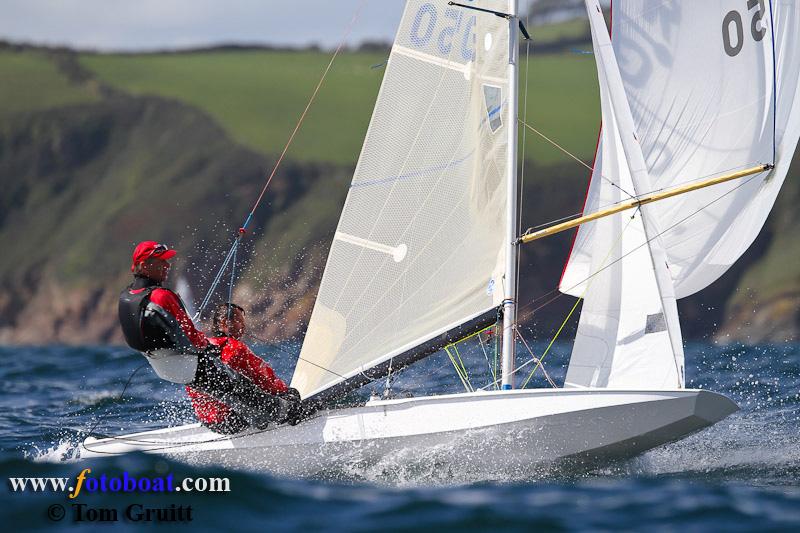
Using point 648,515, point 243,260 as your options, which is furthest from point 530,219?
point 648,515

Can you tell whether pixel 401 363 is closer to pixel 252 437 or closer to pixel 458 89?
pixel 252 437

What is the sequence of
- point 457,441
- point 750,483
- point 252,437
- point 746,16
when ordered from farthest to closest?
point 746,16 → point 252,437 → point 457,441 → point 750,483

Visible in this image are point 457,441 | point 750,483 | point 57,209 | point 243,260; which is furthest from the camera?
point 57,209

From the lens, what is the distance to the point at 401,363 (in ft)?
25.6

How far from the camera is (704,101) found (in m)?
8.31

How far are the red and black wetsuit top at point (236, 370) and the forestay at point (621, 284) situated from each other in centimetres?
207

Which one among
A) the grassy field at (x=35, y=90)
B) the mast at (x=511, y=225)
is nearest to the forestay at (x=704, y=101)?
the mast at (x=511, y=225)

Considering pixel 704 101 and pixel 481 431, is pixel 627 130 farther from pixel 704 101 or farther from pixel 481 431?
pixel 481 431

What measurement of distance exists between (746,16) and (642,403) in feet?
10.7

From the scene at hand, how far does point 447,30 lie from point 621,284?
2.19 meters

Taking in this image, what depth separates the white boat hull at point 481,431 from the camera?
6.73 metres

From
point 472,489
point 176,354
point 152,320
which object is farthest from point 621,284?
point 152,320

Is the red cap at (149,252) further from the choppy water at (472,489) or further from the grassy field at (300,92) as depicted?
the grassy field at (300,92)

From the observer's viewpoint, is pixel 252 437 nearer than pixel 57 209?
Yes
